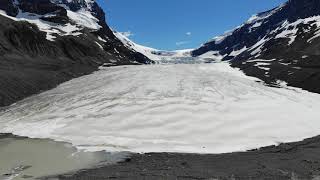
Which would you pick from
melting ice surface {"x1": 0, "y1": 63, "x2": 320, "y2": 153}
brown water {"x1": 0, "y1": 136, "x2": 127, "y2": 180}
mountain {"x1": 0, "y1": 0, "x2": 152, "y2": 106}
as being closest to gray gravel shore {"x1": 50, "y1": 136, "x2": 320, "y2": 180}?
brown water {"x1": 0, "y1": 136, "x2": 127, "y2": 180}

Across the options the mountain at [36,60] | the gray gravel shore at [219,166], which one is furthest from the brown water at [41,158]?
the mountain at [36,60]

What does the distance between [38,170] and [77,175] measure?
2.60m

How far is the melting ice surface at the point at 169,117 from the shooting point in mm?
31203

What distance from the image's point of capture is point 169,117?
38156 millimetres

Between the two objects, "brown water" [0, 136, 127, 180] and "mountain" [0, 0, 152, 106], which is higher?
"mountain" [0, 0, 152, 106]

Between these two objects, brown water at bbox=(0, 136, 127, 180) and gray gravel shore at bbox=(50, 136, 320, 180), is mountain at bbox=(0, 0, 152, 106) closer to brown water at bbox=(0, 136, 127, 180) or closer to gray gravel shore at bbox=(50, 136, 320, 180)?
brown water at bbox=(0, 136, 127, 180)

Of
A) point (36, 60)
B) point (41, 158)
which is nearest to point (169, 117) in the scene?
point (41, 158)

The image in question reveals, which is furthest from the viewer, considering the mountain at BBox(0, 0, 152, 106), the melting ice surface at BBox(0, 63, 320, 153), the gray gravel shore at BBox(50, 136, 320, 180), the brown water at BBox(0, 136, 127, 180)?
the mountain at BBox(0, 0, 152, 106)

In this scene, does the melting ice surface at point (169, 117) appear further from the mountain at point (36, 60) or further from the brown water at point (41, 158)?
the mountain at point (36, 60)

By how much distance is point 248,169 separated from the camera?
22.5 metres

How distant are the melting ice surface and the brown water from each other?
1432 millimetres

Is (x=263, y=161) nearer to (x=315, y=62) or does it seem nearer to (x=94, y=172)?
(x=94, y=172)

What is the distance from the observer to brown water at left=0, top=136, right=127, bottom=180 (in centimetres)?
2279

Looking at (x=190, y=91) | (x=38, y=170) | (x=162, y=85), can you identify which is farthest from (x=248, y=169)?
(x=162, y=85)
